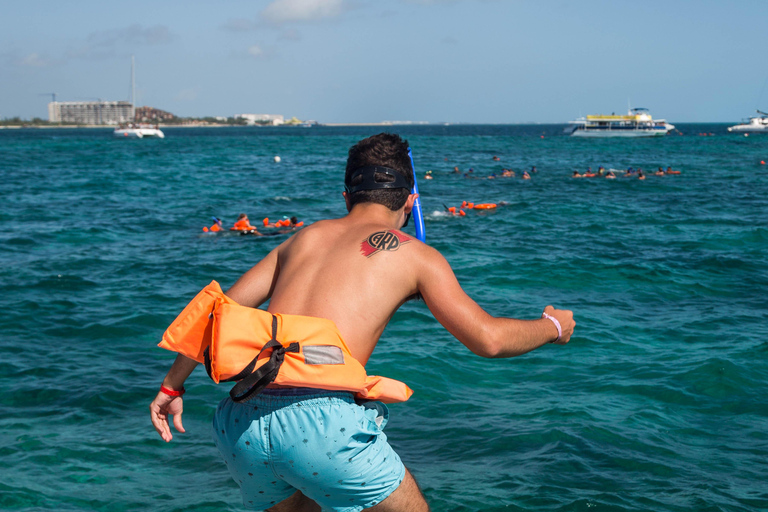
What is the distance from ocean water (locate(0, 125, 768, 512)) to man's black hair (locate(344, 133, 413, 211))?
285 centimetres

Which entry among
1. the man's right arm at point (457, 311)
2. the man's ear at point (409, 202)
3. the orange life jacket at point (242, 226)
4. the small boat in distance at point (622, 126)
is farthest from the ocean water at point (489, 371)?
the small boat in distance at point (622, 126)

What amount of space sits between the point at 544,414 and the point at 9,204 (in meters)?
21.5

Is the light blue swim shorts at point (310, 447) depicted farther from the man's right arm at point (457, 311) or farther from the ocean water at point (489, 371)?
the ocean water at point (489, 371)

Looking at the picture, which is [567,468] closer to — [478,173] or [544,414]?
[544,414]

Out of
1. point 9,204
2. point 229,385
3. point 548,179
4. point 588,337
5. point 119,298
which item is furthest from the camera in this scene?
point 548,179

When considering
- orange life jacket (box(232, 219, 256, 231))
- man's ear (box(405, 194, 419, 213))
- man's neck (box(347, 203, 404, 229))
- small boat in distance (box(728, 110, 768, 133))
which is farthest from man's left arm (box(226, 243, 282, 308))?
small boat in distance (box(728, 110, 768, 133))

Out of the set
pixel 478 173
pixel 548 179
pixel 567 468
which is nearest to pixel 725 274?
pixel 567 468

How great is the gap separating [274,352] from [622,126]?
84930 millimetres

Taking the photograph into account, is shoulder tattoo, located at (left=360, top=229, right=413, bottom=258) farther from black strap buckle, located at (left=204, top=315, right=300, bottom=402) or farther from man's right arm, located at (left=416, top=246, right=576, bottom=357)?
black strap buckle, located at (left=204, top=315, right=300, bottom=402)

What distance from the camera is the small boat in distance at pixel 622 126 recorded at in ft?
260

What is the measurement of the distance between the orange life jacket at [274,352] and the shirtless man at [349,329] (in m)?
0.11

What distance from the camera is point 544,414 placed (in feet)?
20.7

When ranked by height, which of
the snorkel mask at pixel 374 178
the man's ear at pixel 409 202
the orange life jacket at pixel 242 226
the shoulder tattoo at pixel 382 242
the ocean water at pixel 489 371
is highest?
the snorkel mask at pixel 374 178

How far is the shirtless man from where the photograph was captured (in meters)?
2.22
